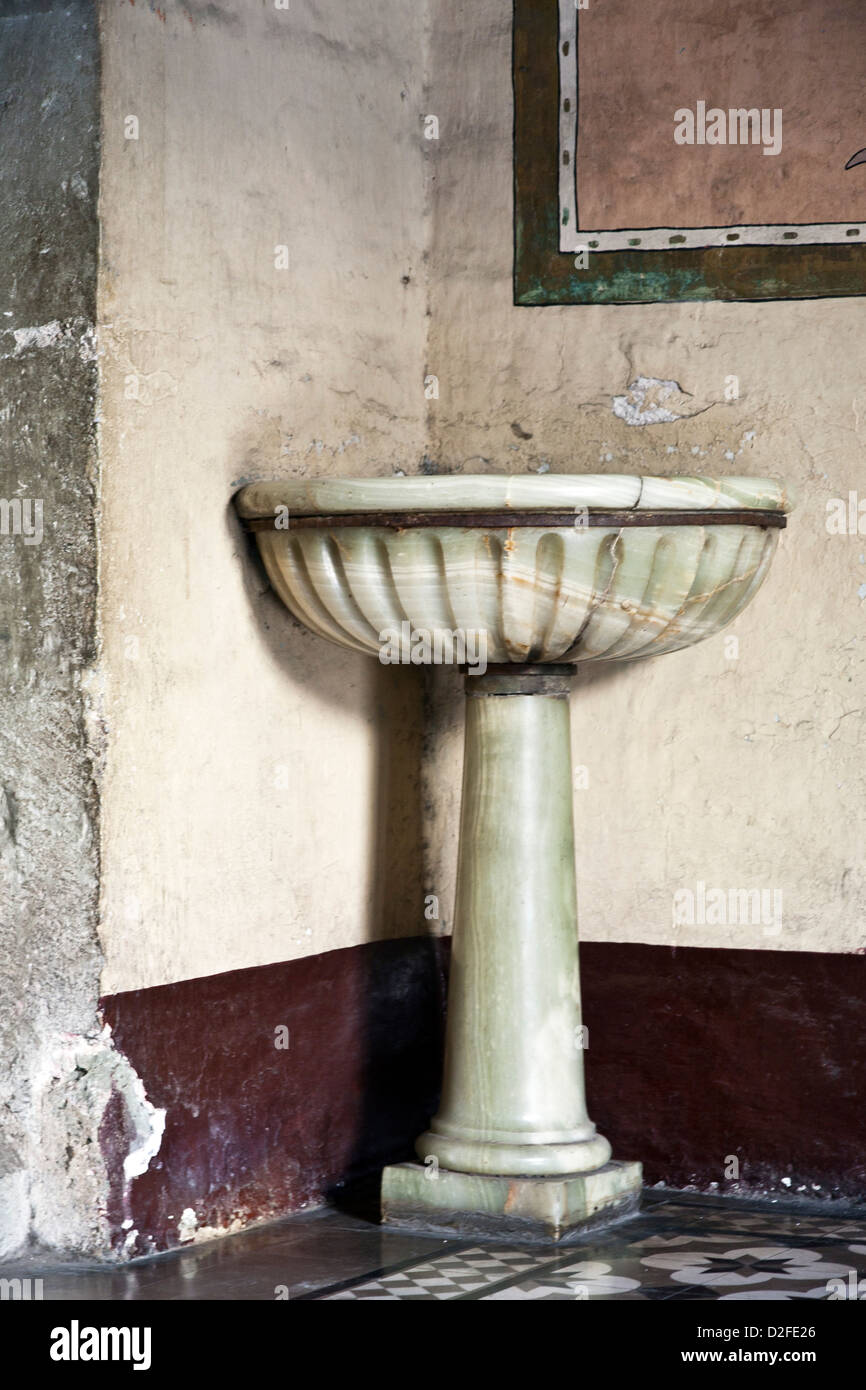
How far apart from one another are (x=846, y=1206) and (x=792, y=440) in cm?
144

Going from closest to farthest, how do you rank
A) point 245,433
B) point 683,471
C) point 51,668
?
point 51,668
point 245,433
point 683,471

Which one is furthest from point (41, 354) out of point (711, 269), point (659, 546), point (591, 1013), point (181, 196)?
point (591, 1013)

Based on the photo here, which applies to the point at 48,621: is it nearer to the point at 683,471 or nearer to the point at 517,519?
the point at 517,519

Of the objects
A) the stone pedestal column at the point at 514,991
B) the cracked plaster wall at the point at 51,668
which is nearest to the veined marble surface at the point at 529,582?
the stone pedestal column at the point at 514,991

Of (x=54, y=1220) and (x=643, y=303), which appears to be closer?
(x=54, y=1220)

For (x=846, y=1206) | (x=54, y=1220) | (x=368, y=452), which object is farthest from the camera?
(x=368, y=452)

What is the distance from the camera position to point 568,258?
141 inches

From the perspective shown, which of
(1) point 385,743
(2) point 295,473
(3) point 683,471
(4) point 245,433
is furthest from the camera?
(1) point 385,743

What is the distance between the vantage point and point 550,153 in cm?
360

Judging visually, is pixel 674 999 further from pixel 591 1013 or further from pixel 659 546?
pixel 659 546

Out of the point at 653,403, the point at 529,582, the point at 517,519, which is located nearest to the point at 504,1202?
the point at 529,582

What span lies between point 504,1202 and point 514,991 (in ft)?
1.19

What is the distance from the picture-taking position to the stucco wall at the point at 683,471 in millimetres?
3389

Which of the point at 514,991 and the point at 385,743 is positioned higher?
the point at 385,743
